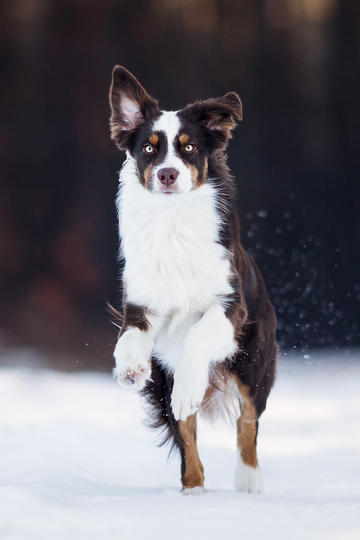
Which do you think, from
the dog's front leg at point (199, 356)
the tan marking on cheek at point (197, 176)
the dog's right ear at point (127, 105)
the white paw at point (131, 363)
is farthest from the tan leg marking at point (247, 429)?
the dog's right ear at point (127, 105)

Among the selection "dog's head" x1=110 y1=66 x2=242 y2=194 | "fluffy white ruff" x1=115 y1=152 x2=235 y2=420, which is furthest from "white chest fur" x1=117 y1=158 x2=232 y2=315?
"dog's head" x1=110 y1=66 x2=242 y2=194

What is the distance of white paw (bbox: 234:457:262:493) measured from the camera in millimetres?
4680

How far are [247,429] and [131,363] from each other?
45.1 inches

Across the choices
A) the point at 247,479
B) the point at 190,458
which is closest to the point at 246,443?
the point at 247,479

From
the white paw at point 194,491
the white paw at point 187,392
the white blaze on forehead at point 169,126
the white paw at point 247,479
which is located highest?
the white blaze on forehead at point 169,126

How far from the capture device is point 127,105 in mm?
4551

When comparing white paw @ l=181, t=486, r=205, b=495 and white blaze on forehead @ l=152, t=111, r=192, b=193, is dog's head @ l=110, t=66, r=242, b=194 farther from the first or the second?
white paw @ l=181, t=486, r=205, b=495

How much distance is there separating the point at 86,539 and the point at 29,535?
0.81ft

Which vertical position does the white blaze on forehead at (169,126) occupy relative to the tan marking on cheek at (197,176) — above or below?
above

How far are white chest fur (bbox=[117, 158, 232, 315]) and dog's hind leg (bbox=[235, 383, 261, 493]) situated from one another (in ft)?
2.56

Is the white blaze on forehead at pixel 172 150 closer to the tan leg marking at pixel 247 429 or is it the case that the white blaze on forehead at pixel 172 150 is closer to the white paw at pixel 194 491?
the tan leg marking at pixel 247 429

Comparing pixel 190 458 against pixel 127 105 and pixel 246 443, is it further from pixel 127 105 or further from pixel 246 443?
pixel 127 105

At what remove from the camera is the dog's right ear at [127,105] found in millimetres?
4484

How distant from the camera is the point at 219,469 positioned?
17.9 feet
